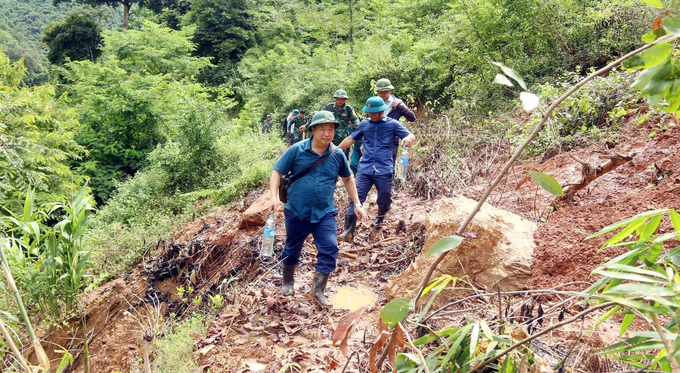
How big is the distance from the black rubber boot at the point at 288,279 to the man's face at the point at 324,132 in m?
1.35

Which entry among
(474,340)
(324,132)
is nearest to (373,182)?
(324,132)

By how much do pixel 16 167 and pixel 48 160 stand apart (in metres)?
3.11

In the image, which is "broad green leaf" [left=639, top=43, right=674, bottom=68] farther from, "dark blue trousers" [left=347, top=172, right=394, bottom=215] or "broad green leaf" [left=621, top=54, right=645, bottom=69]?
"dark blue trousers" [left=347, top=172, right=394, bottom=215]

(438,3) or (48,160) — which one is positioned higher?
(438,3)

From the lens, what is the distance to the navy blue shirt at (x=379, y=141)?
570 cm

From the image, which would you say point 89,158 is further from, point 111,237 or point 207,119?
point 111,237

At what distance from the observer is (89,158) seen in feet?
52.5

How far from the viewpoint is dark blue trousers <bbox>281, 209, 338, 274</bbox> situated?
4.21m

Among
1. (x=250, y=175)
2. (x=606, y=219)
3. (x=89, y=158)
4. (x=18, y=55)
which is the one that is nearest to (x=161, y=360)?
(x=606, y=219)

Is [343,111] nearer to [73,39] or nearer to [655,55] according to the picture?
[655,55]

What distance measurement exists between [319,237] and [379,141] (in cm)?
197

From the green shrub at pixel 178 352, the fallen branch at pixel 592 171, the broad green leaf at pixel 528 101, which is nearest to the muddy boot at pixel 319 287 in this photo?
the green shrub at pixel 178 352

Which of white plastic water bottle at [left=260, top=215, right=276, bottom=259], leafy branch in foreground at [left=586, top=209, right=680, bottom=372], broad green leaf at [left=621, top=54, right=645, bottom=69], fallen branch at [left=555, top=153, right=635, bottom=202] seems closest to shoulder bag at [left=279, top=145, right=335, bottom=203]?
white plastic water bottle at [left=260, top=215, right=276, bottom=259]

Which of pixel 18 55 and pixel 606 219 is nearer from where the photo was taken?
pixel 606 219
